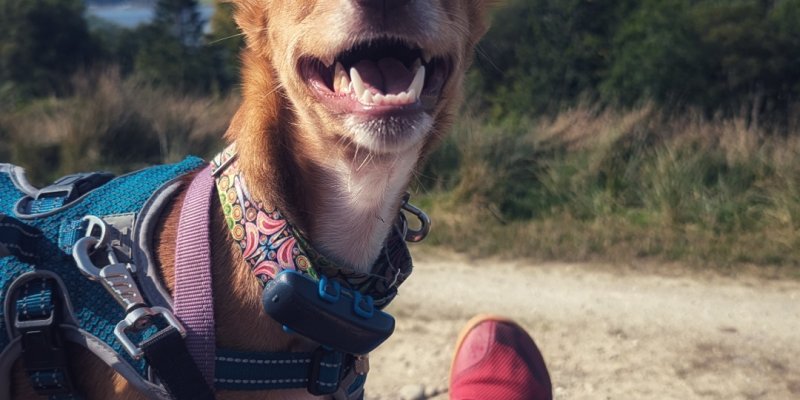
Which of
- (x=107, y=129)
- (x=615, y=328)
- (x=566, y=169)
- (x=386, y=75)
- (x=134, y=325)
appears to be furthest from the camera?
(x=107, y=129)

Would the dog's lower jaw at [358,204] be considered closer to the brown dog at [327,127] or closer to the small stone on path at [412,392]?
the brown dog at [327,127]

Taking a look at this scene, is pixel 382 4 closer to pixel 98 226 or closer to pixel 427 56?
pixel 427 56

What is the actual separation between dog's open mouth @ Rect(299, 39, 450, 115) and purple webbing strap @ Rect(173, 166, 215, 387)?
0.42 meters

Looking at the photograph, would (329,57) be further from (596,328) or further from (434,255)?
(434,255)

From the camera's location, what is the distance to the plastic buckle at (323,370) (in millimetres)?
1821

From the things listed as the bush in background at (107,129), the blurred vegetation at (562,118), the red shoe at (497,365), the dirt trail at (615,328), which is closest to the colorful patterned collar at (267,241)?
the blurred vegetation at (562,118)

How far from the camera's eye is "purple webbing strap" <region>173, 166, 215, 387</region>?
69.1 inches

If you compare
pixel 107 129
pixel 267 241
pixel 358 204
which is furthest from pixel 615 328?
pixel 107 129

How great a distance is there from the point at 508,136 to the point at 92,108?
444 cm

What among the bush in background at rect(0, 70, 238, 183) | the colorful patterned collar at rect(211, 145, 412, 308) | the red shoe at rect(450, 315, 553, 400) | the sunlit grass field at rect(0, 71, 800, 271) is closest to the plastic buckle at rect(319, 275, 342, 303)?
the colorful patterned collar at rect(211, 145, 412, 308)

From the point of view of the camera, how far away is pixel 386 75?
6.26 feet

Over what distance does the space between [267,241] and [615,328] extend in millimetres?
3167

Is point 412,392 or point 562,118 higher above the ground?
point 412,392

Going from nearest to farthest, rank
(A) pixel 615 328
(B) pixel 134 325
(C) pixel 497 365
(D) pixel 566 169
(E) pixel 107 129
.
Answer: (B) pixel 134 325 → (C) pixel 497 365 → (A) pixel 615 328 → (D) pixel 566 169 → (E) pixel 107 129
